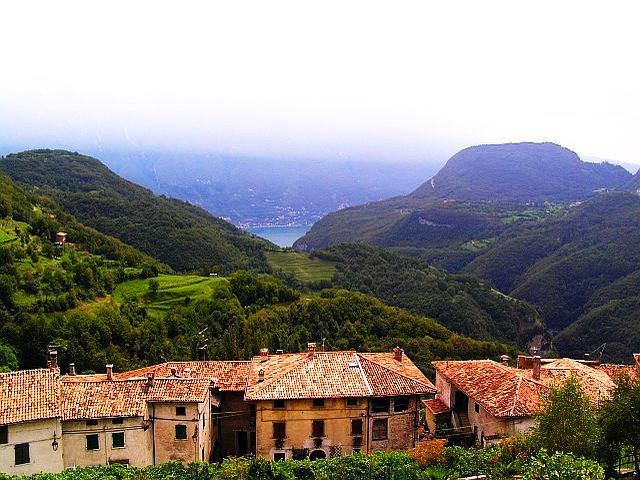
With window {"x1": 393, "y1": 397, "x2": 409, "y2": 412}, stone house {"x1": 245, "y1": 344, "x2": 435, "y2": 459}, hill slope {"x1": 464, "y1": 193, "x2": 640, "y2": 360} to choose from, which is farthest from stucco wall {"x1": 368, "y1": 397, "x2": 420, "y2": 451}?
hill slope {"x1": 464, "y1": 193, "x2": 640, "y2": 360}

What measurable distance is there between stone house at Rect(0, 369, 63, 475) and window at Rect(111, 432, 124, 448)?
212cm

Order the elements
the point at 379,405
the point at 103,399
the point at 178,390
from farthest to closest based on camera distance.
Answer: the point at 379,405 < the point at 178,390 < the point at 103,399

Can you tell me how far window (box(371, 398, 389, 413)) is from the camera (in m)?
28.2

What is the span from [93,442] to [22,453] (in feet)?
9.02

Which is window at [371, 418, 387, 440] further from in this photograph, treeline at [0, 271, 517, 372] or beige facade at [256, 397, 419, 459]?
treeline at [0, 271, 517, 372]

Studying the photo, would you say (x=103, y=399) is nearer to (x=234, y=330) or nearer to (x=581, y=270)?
(x=234, y=330)

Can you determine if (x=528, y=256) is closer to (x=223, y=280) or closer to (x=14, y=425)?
(x=223, y=280)

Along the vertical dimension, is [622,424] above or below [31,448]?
above

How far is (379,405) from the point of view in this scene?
2830cm

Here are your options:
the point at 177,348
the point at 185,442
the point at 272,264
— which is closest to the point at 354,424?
the point at 185,442

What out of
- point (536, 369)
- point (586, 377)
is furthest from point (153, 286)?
point (586, 377)

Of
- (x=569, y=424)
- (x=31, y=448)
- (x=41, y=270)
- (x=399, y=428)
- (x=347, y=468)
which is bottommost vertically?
(x=399, y=428)

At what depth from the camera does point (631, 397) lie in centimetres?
1939

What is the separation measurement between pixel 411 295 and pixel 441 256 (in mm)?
68901
